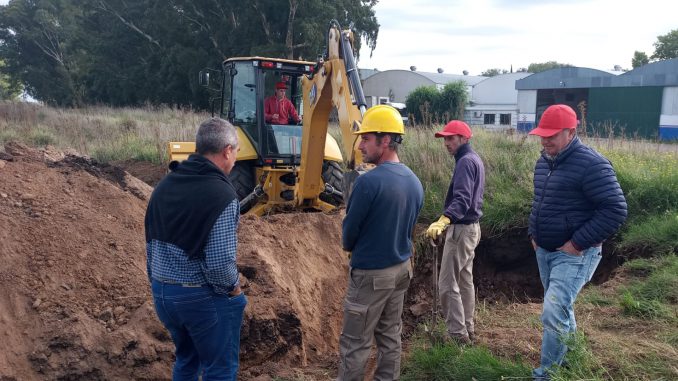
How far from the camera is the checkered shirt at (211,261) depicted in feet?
10.00

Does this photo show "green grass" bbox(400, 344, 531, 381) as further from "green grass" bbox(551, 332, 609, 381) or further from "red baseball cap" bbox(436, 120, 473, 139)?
"red baseball cap" bbox(436, 120, 473, 139)

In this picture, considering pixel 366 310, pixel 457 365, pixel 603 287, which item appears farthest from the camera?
pixel 603 287

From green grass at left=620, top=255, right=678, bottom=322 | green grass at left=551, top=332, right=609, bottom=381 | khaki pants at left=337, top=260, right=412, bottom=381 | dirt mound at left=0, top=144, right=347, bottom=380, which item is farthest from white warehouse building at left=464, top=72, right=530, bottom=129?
khaki pants at left=337, top=260, right=412, bottom=381

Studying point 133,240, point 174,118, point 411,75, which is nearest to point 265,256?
point 133,240

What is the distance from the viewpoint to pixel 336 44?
20.5 ft

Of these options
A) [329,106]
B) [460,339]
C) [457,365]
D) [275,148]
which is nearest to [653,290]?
[460,339]

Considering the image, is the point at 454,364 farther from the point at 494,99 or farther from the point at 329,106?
the point at 494,99

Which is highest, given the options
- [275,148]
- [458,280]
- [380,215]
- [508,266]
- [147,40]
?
[147,40]

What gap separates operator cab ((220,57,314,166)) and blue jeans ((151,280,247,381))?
4.80 m

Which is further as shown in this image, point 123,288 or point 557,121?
point 123,288

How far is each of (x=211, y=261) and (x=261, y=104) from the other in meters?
5.22

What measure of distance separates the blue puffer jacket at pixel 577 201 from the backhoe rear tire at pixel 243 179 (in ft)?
16.6

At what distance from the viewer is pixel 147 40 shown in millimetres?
34750

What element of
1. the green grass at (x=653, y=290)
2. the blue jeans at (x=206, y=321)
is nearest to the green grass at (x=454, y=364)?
the green grass at (x=653, y=290)
